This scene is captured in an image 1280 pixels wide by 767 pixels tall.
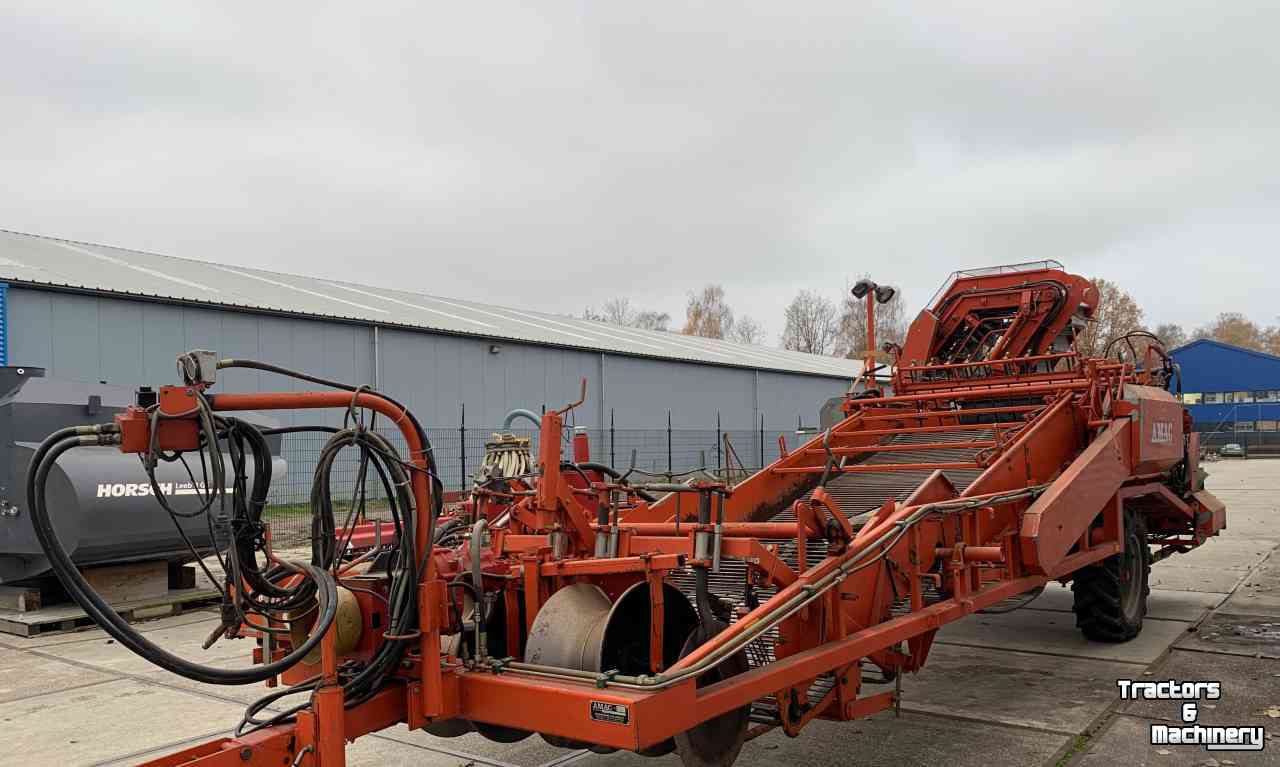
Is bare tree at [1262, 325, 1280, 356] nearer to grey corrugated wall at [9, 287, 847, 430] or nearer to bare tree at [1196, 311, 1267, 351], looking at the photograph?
bare tree at [1196, 311, 1267, 351]

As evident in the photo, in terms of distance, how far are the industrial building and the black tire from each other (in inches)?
560

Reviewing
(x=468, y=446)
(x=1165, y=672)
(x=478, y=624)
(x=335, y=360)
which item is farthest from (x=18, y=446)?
(x=468, y=446)

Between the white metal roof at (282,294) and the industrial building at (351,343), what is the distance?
6cm

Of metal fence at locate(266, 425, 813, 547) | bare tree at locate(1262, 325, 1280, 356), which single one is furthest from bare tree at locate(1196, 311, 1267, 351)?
metal fence at locate(266, 425, 813, 547)

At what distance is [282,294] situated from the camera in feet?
68.7

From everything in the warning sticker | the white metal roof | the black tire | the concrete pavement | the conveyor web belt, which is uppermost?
the white metal roof

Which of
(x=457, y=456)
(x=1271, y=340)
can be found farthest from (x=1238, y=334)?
(x=457, y=456)

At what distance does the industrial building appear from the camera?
16.0 metres

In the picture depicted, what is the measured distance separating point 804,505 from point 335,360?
54.0 feet

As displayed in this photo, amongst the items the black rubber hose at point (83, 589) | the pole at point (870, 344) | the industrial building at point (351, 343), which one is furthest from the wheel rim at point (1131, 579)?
the industrial building at point (351, 343)

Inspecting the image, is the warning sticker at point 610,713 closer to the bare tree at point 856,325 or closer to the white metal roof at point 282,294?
the white metal roof at point 282,294

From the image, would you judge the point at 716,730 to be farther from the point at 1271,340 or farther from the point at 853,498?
the point at 1271,340

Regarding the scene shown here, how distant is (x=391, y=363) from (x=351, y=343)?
3.20 ft

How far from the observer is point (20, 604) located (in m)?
9.43
